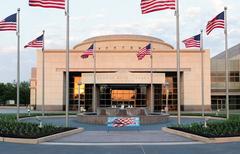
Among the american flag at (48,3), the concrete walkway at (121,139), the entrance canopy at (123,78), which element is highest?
the american flag at (48,3)

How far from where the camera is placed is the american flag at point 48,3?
2044 centimetres

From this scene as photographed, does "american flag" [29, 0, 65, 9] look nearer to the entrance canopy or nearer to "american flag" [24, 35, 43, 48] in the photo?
"american flag" [24, 35, 43, 48]

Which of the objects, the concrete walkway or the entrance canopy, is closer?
the concrete walkway

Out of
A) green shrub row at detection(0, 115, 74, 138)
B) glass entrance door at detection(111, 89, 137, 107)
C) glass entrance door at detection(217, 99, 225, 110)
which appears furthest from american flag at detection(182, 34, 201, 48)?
glass entrance door at detection(217, 99, 225, 110)

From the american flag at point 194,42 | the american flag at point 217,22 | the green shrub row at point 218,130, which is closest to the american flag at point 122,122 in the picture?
the green shrub row at point 218,130

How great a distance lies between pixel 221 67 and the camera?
64.9 meters

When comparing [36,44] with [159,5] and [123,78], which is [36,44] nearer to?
[159,5]

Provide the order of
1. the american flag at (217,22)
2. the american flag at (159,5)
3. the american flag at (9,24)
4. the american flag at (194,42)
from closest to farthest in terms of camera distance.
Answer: the american flag at (159,5) < the american flag at (9,24) < the american flag at (217,22) < the american flag at (194,42)

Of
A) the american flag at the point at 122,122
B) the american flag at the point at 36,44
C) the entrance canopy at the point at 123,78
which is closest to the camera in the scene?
the american flag at the point at 122,122

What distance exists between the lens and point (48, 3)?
20812 millimetres

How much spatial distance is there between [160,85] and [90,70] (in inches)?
472

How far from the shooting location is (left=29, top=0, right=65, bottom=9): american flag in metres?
20.4

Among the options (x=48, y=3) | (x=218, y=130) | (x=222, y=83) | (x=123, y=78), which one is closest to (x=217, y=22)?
(x=218, y=130)

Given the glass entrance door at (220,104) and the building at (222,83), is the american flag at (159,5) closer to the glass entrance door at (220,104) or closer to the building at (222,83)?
the building at (222,83)
